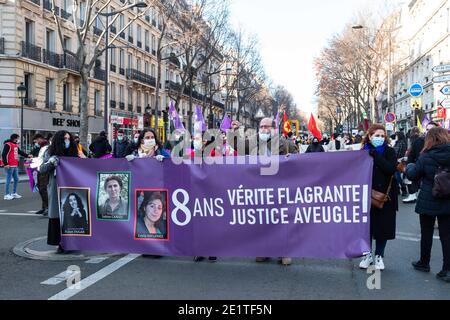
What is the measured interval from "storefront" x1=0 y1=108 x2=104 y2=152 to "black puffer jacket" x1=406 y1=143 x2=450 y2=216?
2431 centimetres

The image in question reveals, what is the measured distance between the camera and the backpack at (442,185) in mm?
5562

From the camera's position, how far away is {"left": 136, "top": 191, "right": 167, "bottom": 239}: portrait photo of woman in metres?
6.27

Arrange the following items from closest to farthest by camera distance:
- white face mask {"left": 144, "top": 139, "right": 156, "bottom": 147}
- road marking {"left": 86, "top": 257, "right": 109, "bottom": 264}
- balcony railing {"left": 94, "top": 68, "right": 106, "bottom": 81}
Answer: road marking {"left": 86, "top": 257, "right": 109, "bottom": 264}, white face mask {"left": 144, "top": 139, "right": 156, "bottom": 147}, balcony railing {"left": 94, "top": 68, "right": 106, "bottom": 81}

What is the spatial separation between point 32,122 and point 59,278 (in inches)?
1091

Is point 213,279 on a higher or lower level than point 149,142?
lower

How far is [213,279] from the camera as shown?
565 cm

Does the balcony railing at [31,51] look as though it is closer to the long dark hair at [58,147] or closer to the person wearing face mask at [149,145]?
the long dark hair at [58,147]

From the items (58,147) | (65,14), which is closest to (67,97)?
(65,14)

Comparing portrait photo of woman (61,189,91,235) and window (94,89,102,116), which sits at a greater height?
window (94,89,102,116)

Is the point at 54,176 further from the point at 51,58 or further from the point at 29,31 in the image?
the point at 51,58

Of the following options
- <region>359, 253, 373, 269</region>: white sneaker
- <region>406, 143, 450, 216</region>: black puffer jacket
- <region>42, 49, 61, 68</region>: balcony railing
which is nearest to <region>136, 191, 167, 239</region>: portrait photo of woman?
<region>359, 253, 373, 269</region>: white sneaker

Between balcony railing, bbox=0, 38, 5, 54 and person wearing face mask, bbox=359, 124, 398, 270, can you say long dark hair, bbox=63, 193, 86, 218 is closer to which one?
person wearing face mask, bbox=359, 124, 398, 270

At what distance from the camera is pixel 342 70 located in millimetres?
47156
